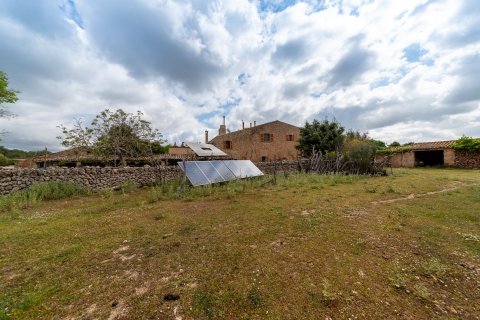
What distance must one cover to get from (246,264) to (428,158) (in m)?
29.5

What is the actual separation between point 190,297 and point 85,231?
3611 millimetres

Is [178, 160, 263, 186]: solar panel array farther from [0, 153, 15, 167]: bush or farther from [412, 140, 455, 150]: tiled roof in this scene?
[0, 153, 15, 167]: bush

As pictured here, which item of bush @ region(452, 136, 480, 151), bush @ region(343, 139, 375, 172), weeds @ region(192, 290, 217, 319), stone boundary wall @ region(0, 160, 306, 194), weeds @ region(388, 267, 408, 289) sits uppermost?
bush @ region(452, 136, 480, 151)

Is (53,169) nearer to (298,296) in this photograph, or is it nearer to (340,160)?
(298,296)

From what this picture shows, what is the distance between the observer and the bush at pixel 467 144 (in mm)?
17837

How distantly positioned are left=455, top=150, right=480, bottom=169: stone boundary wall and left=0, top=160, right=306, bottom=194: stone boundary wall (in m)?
25.0

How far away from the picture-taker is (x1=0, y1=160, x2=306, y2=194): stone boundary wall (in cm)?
823

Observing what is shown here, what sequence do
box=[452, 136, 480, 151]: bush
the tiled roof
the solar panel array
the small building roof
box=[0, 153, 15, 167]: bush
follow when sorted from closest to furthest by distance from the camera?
the solar panel array < the small building roof < box=[452, 136, 480, 151]: bush < the tiled roof < box=[0, 153, 15, 167]: bush

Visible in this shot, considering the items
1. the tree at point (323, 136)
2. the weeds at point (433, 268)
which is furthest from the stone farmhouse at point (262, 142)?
the weeds at point (433, 268)

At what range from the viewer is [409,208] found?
5.74 metres

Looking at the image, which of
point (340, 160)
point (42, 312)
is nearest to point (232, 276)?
point (42, 312)

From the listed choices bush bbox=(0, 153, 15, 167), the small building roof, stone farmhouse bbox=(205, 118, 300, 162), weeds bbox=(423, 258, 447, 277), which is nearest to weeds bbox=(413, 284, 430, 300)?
weeds bbox=(423, 258, 447, 277)

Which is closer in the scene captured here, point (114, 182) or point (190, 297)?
point (190, 297)

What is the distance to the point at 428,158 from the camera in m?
23.3
